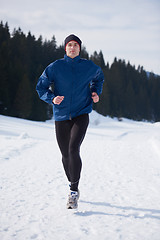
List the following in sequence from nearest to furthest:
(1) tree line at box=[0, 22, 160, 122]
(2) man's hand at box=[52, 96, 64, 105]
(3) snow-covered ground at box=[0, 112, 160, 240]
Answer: (3) snow-covered ground at box=[0, 112, 160, 240] < (2) man's hand at box=[52, 96, 64, 105] < (1) tree line at box=[0, 22, 160, 122]

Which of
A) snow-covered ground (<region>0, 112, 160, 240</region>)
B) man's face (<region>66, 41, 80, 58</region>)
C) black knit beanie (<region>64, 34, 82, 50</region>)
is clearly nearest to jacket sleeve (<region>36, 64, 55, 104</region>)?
man's face (<region>66, 41, 80, 58</region>)

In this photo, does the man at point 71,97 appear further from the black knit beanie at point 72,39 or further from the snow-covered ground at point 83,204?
the snow-covered ground at point 83,204

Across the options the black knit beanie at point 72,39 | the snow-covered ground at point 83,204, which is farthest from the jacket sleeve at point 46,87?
the snow-covered ground at point 83,204

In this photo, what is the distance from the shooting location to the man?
3074mm

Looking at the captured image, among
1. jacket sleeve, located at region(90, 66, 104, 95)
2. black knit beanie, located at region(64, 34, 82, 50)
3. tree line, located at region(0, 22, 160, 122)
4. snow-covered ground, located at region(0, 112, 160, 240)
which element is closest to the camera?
snow-covered ground, located at region(0, 112, 160, 240)

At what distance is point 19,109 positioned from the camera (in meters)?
37.9

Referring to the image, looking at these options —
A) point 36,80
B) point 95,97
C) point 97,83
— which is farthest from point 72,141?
point 36,80

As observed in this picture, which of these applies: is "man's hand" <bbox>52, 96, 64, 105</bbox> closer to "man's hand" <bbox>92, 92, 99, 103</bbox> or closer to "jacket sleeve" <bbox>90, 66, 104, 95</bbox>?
"man's hand" <bbox>92, 92, 99, 103</bbox>

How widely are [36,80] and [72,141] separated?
140 feet

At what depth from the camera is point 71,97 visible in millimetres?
3143

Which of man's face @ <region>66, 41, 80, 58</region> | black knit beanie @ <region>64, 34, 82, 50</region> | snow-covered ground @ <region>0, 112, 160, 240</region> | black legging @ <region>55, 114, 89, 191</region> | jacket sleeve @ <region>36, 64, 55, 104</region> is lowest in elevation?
snow-covered ground @ <region>0, 112, 160, 240</region>

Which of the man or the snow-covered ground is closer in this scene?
the snow-covered ground

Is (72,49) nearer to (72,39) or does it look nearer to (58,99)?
(72,39)

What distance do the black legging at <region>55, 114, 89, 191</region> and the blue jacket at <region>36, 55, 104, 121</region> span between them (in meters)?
0.10
